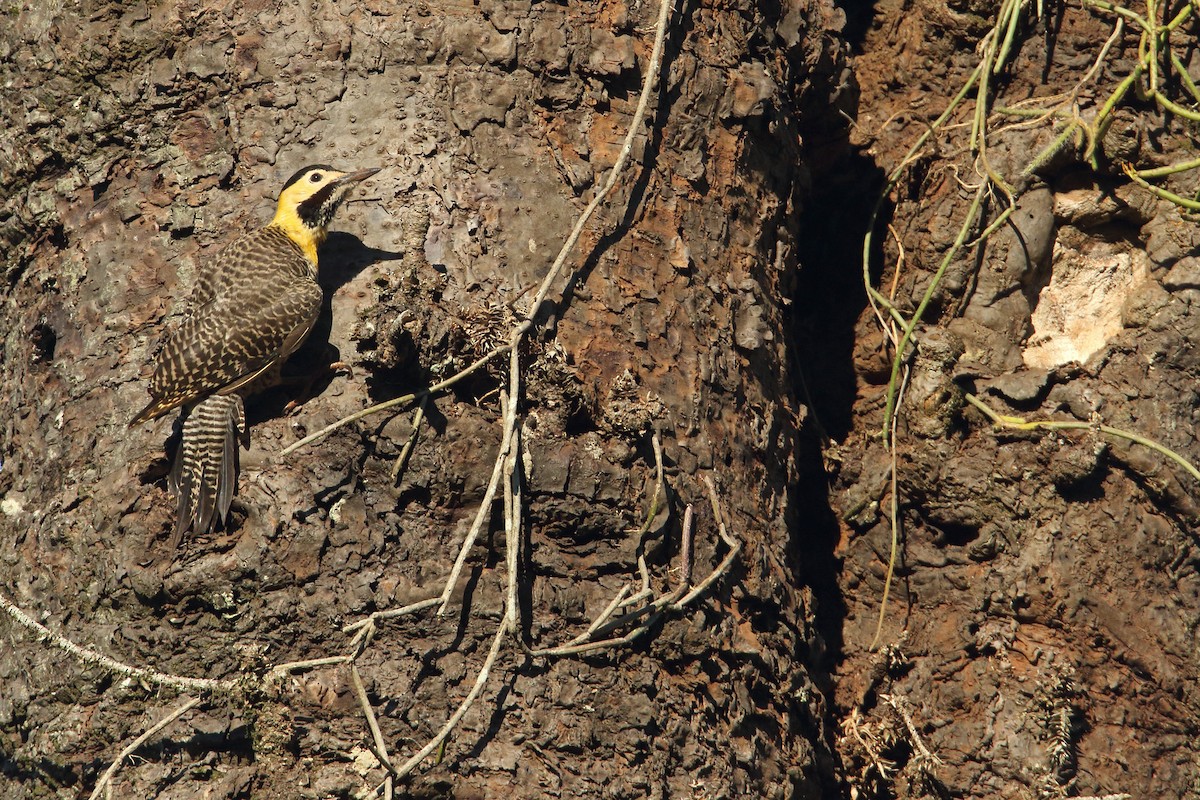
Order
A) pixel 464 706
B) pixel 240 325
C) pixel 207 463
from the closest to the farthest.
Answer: pixel 464 706 < pixel 207 463 < pixel 240 325

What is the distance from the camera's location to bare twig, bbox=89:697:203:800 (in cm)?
307

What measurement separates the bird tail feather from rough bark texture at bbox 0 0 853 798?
59 millimetres

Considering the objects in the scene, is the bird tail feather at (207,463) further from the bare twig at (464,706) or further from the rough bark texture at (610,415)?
the bare twig at (464,706)

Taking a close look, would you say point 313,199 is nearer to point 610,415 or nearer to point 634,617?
point 610,415

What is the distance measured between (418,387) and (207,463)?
2.13 ft

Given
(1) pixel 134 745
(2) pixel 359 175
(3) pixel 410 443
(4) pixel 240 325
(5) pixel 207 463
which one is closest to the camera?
(1) pixel 134 745

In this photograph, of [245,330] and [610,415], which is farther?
[245,330]

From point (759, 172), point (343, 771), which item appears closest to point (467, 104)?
point (759, 172)

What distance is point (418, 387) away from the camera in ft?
10.8

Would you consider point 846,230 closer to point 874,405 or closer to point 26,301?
point 874,405

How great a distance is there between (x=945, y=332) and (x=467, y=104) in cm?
173

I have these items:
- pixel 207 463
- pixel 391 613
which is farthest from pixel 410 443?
pixel 207 463

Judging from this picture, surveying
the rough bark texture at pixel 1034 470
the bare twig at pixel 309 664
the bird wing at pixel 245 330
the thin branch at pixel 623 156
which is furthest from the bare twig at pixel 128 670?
the rough bark texture at pixel 1034 470

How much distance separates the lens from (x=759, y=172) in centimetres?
390
